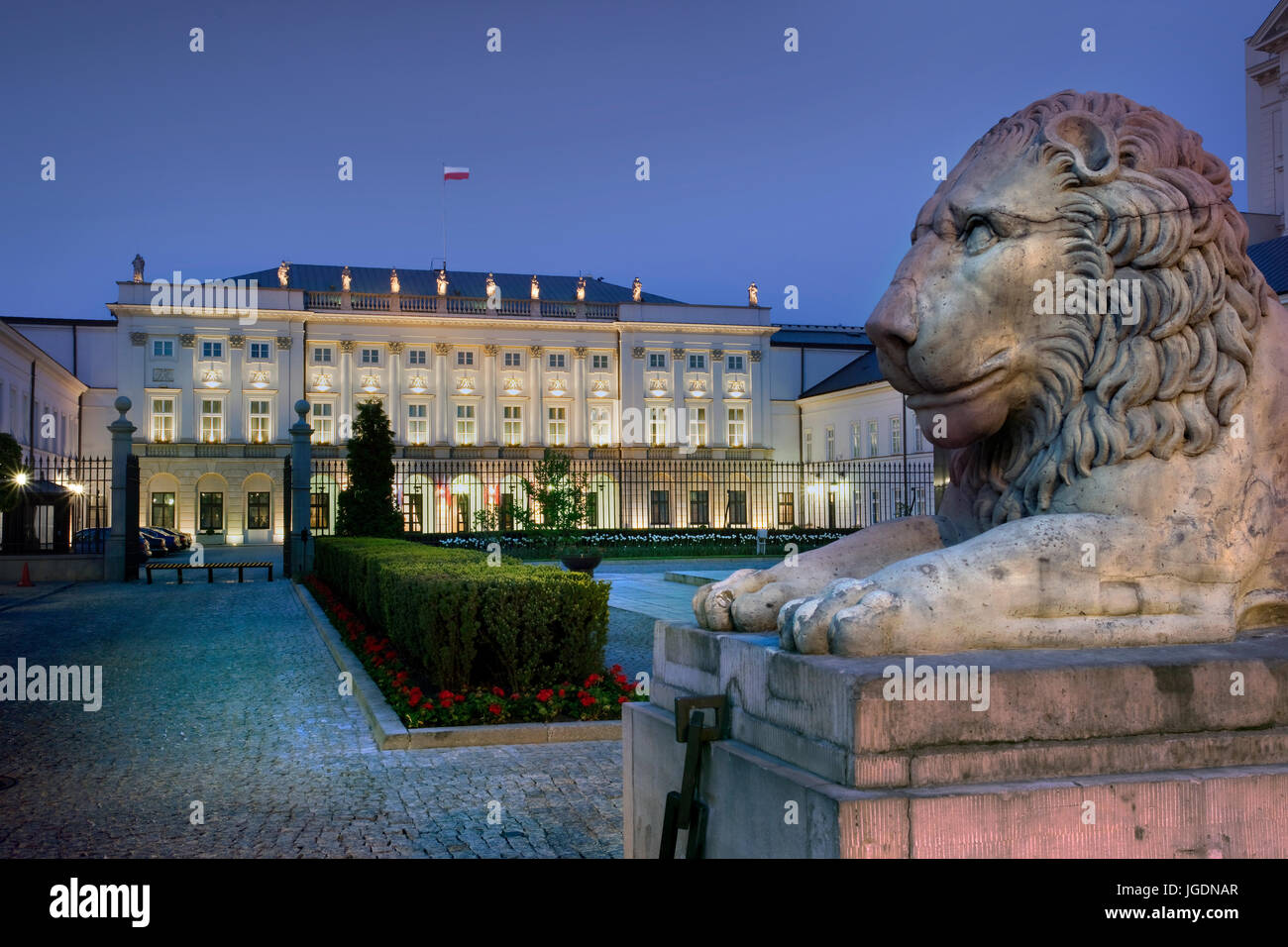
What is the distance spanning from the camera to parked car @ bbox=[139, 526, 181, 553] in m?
36.2

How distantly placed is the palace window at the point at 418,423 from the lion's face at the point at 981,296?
59477mm

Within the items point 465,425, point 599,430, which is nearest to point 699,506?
point 599,430

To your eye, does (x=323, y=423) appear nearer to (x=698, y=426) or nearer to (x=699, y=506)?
(x=699, y=506)

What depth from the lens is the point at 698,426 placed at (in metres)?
63.9

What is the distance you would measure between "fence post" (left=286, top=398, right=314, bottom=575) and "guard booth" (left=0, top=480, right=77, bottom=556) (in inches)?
188

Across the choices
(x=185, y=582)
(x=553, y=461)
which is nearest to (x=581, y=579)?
(x=185, y=582)

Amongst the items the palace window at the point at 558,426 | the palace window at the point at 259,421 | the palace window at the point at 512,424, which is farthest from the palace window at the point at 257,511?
the palace window at the point at 558,426

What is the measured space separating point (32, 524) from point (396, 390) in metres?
36.3

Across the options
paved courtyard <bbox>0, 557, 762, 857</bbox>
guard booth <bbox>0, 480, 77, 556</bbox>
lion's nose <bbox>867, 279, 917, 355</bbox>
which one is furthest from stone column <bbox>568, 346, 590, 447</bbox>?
lion's nose <bbox>867, 279, 917, 355</bbox>

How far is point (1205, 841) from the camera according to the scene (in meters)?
2.21

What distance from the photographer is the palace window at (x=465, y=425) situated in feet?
201

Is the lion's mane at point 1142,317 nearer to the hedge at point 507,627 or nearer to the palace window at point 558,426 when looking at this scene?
the hedge at point 507,627

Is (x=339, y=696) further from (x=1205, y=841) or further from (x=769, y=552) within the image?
(x=769, y=552)

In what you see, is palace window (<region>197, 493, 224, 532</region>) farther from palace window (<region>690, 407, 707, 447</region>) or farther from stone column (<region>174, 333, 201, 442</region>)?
palace window (<region>690, 407, 707, 447</region>)
